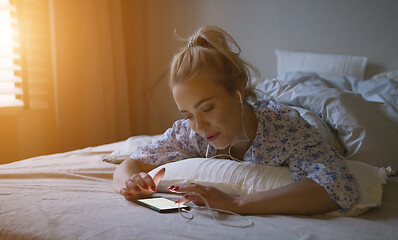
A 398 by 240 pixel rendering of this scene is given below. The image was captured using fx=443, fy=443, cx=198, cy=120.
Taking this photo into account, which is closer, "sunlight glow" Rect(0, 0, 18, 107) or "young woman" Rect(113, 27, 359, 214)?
"young woman" Rect(113, 27, 359, 214)

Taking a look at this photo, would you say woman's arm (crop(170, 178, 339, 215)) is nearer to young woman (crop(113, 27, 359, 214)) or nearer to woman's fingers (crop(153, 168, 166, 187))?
young woman (crop(113, 27, 359, 214))

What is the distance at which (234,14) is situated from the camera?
290 cm

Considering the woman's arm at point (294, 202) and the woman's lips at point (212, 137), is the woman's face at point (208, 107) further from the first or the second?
the woman's arm at point (294, 202)

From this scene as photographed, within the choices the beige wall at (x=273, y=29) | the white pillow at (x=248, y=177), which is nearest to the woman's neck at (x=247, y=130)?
the white pillow at (x=248, y=177)

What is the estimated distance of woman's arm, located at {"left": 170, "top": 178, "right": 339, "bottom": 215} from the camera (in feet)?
3.66

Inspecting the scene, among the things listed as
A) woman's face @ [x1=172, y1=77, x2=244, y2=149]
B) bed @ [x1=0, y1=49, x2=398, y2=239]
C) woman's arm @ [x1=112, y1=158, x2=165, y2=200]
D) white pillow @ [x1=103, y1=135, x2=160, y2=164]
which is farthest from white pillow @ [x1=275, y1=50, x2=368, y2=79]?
woman's arm @ [x1=112, y1=158, x2=165, y2=200]

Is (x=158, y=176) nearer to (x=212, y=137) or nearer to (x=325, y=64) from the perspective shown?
(x=212, y=137)

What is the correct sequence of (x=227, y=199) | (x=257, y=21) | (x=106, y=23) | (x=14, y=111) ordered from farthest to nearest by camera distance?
(x=106, y=23) → (x=257, y=21) → (x=14, y=111) → (x=227, y=199)

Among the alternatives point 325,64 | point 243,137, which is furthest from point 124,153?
point 325,64

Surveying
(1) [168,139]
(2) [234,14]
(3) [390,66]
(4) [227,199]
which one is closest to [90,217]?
(4) [227,199]

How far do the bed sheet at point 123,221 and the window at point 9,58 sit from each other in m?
1.21

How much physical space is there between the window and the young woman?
136cm

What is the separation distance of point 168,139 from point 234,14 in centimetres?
156

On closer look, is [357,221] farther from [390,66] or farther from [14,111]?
[14,111]
